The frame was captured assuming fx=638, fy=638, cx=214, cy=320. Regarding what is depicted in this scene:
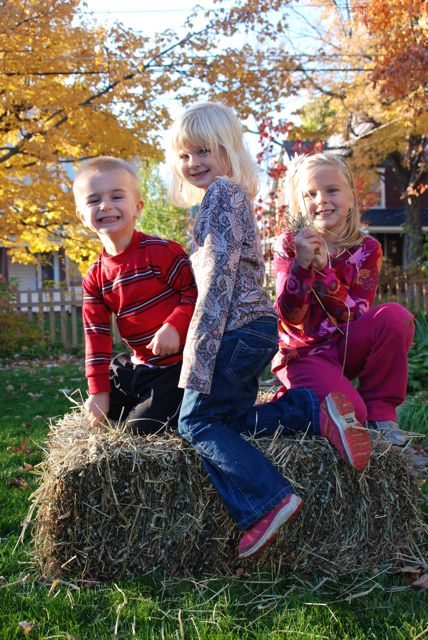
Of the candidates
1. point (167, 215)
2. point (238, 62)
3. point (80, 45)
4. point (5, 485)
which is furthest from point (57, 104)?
point (167, 215)

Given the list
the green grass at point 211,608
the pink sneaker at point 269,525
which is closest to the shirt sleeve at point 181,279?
the pink sneaker at point 269,525

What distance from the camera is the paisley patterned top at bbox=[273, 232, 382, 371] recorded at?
9.52 ft

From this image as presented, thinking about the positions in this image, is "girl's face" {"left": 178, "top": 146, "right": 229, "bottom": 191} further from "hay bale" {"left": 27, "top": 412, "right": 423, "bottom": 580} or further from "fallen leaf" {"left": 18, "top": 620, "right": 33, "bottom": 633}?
"fallen leaf" {"left": 18, "top": 620, "right": 33, "bottom": 633}

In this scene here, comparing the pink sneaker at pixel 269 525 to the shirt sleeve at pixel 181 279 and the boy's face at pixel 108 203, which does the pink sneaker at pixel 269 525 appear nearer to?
the shirt sleeve at pixel 181 279

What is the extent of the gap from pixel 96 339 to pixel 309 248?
1.04 m

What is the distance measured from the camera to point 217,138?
273 centimetres

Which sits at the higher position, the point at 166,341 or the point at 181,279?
the point at 181,279

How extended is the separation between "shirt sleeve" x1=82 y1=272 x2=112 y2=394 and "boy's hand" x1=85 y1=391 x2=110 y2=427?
1.1 inches

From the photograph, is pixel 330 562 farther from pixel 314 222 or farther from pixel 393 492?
pixel 314 222

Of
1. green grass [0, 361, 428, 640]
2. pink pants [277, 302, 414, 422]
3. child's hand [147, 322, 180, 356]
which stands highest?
child's hand [147, 322, 180, 356]

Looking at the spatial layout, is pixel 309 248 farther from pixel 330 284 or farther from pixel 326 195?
pixel 326 195

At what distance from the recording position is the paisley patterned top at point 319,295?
2.90 metres

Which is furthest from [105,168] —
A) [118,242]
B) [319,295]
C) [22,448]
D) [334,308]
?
[22,448]

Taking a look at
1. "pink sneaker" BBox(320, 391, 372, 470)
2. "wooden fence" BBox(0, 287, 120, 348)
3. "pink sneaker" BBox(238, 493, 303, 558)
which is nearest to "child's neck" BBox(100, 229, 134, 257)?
"pink sneaker" BBox(320, 391, 372, 470)
